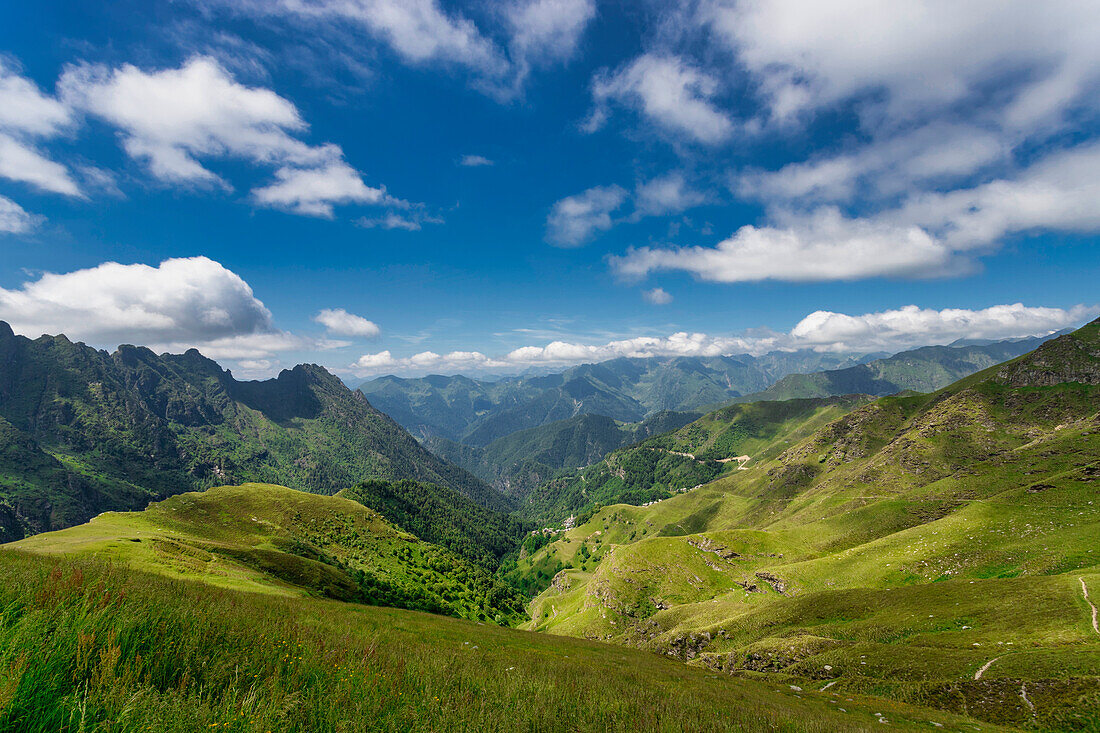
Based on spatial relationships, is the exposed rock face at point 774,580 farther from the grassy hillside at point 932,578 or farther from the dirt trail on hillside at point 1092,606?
the dirt trail on hillside at point 1092,606

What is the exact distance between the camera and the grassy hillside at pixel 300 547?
58844mm

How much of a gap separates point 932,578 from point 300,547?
460 ft

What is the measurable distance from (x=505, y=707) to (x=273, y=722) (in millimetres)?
4243

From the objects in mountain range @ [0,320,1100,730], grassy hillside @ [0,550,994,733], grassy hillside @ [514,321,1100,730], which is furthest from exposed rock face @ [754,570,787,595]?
grassy hillside @ [0,550,994,733]

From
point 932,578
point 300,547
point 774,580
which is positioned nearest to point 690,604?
point 774,580

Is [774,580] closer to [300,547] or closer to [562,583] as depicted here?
[562,583]

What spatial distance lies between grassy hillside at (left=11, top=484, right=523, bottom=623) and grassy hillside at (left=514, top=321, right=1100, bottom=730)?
1417 inches

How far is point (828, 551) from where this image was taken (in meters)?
114

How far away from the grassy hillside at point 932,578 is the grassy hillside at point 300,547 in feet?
118

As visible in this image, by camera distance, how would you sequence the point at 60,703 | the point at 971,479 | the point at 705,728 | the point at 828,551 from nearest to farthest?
the point at 60,703 → the point at 705,728 → the point at 828,551 → the point at 971,479

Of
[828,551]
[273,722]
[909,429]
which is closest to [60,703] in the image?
[273,722]

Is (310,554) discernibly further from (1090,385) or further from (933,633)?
(1090,385)

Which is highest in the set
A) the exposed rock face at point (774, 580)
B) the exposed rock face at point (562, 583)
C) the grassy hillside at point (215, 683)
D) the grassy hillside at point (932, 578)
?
the grassy hillside at point (215, 683)

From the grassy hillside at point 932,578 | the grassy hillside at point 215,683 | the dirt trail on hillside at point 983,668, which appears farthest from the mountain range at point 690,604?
the grassy hillside at point 932,578
